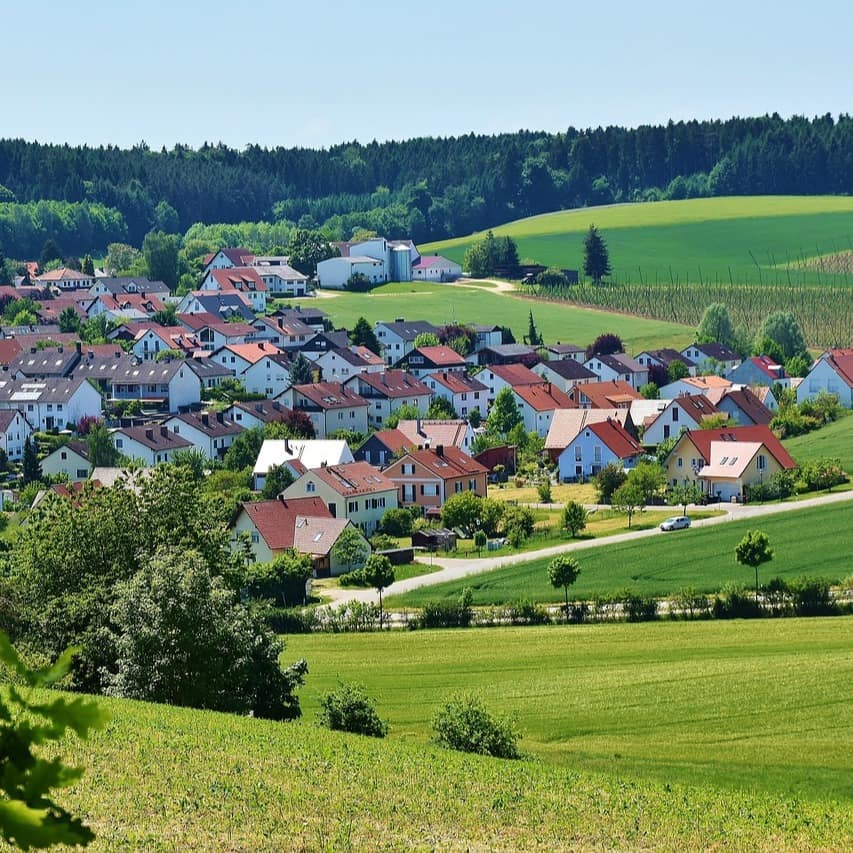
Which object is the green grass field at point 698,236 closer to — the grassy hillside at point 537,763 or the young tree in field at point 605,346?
the young tree in field at point 605,346

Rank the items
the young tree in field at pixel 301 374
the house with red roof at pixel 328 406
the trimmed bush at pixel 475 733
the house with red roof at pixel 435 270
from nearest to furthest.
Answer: the trimmed bush at pixel 475 733 < the house with red roof at pixel 328 406 < the young tree in field at pixel 301 374 < the house with red roof at pixel 435 270

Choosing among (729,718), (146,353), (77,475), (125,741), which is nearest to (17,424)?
(77,475)

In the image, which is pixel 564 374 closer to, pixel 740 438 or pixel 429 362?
pixel 429 362

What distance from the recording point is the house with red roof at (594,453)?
64144 mm

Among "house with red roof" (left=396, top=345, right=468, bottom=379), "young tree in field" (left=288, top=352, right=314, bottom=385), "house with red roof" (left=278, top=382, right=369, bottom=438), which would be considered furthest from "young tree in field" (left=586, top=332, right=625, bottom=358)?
"house with red roof" (left=278, top=382, right=369, bottom=438)

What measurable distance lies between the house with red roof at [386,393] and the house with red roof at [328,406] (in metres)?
0.98

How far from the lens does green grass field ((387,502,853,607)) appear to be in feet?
133

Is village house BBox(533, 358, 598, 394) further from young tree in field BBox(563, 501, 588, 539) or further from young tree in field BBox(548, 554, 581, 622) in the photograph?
young tree in field BBox(548, 554, 581, 622)

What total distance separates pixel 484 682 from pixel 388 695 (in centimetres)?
188

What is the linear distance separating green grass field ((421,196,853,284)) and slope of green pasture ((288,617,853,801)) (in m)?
96.4

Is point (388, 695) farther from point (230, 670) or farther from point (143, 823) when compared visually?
point (143, 823)

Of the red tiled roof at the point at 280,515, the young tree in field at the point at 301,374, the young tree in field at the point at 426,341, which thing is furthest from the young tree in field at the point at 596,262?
the red tiled roof at the point at 280,515

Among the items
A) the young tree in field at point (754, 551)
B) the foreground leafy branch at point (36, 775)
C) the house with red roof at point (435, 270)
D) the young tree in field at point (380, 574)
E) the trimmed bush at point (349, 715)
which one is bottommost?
the young tree in field at point (380, 574)

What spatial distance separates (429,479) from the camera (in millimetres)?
58219
